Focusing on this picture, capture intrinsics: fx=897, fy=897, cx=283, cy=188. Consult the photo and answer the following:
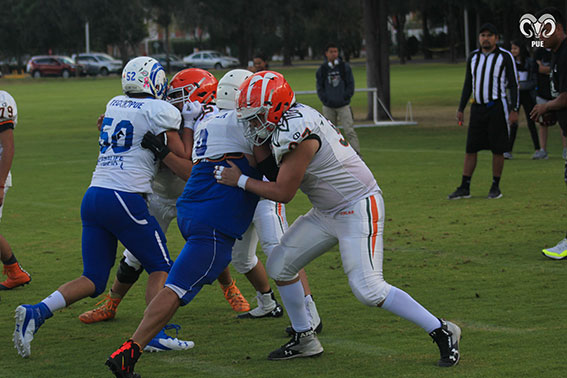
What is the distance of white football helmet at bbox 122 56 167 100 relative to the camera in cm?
603

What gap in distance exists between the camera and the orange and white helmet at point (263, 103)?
17.1 ft

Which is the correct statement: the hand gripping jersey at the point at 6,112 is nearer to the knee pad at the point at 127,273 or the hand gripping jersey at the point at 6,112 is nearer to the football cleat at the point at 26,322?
the knee pad at the point at 127,273

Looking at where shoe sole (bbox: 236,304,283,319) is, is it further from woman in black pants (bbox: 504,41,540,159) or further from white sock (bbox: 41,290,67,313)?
woman in black pants (bbox: 504,41,540,159)

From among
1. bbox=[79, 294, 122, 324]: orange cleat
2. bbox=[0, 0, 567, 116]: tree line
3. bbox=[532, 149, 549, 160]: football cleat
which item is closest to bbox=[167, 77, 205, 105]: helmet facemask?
bbox=[79, 294, 122, 324]: orange cleat

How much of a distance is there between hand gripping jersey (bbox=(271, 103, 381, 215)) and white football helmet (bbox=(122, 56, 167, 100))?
1.20 m

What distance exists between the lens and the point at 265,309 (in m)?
6.79

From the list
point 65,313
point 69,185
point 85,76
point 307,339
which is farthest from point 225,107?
point 85,76

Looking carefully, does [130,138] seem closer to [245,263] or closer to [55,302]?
[55,302]

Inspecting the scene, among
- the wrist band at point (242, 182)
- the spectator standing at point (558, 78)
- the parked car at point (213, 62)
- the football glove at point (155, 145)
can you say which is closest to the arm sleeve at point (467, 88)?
the spectator standing at point (558, 78)

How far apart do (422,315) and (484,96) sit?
7.22 m

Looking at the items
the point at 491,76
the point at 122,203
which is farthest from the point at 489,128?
the point at 122,203

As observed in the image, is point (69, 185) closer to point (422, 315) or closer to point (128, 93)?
point (128, 93)

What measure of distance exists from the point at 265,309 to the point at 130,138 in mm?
1765

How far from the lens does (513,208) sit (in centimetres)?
1125
